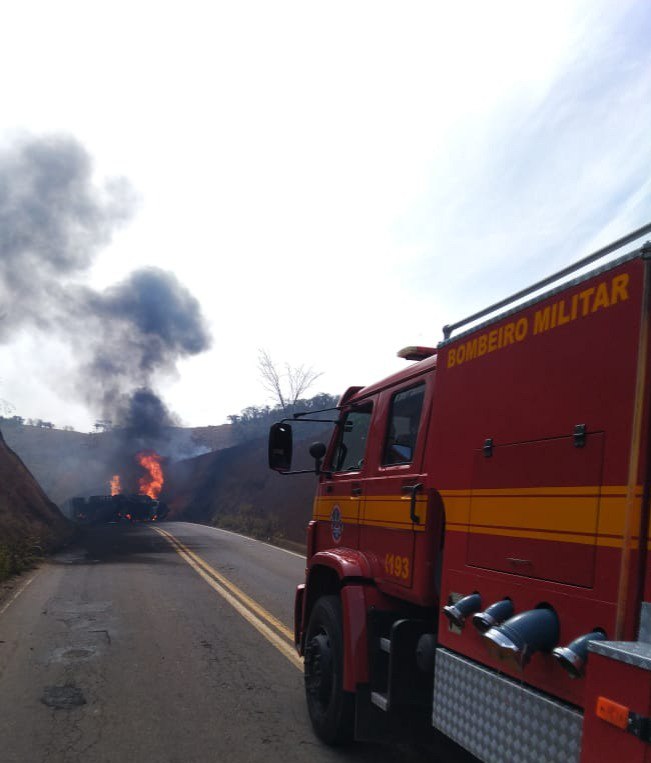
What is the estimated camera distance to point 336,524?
4.98m

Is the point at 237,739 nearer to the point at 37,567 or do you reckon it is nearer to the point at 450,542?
the point at 450,542

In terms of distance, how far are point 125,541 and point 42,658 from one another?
629 inches

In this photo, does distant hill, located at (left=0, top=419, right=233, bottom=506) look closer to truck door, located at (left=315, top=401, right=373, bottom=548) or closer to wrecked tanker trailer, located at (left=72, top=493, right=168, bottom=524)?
wrecked tanker trailer, located at (left=72, top=493, right=168, bottom=524)

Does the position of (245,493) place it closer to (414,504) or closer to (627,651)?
(414,504)

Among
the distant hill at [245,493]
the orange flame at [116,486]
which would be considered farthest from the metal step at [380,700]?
the orange flame at [116,486]

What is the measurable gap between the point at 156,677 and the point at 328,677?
2.27m

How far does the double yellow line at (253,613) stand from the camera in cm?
712

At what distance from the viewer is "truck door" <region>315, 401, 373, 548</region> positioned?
467cm

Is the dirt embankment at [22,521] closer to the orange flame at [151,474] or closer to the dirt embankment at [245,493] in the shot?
the dirt embankment at [245,493]

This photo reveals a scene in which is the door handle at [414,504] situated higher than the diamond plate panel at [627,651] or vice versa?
the door handle at [414,504]

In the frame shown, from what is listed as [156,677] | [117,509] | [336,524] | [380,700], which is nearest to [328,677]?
[380,700]

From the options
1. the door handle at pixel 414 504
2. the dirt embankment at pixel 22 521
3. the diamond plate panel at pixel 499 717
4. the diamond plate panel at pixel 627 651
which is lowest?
the dirt embankment at pixel 22 521

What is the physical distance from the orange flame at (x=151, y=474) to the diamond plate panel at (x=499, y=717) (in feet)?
Answer: 174

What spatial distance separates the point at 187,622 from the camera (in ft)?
27.4
